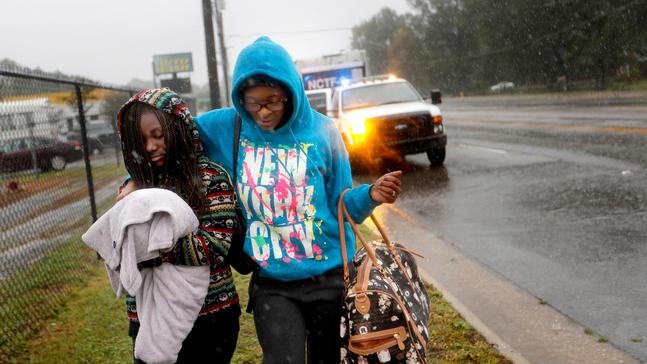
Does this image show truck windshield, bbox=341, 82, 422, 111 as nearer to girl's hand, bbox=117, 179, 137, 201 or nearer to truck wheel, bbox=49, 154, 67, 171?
truck wheel, bbox=49, 154, 67, 171

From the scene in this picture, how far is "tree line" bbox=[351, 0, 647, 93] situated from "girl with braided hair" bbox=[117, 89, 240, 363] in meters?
41.1

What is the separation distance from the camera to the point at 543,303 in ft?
14.9

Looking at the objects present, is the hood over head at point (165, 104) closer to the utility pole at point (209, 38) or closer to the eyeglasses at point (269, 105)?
the eyeglasses at point (269, 105)

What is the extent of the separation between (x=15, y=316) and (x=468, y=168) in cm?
863

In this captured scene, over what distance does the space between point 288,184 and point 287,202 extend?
0.07 metres

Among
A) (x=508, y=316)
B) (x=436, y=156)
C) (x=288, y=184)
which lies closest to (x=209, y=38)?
(x=436, y=156)

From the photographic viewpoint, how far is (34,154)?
17.0ft

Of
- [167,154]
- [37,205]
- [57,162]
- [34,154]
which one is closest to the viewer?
[167,154]

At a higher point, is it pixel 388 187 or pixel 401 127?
pixel 388 187

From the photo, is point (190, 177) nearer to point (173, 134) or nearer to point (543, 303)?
point (173, 134)

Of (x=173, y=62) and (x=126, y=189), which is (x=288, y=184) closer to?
(x=126, y=189)

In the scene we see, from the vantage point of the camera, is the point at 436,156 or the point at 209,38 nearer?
the point at 209,38

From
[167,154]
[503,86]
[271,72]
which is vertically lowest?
[167,154]

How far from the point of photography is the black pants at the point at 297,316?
2.31 meters
